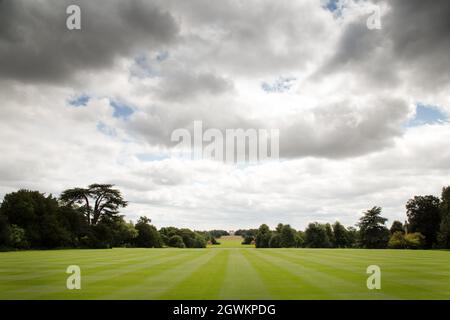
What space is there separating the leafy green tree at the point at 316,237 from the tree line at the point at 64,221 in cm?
5065

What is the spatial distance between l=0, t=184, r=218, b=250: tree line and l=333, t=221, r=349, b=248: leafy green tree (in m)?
62.8

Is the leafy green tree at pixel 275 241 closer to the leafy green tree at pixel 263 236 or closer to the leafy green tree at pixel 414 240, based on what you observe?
the leafy green tree at pixel 263 236

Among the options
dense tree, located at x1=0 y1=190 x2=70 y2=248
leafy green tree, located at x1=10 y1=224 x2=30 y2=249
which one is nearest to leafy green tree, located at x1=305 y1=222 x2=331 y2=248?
dense tree, located at x1=0 y1=190 x2=70 y2=248

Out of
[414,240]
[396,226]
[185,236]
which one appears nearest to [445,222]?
[414,240]

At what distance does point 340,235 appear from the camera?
127625 millimetres

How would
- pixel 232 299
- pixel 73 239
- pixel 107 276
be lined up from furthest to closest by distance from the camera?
pixel 73 239 < pixel 107 276 < pixel 232 299

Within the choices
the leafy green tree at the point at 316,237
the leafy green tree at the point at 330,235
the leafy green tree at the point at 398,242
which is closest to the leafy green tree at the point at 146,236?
the leafy green tree at the point at 316,237

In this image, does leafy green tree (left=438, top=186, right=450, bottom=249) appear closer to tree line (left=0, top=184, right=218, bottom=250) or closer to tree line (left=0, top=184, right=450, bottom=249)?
tree line (left=0, top=184, right=450, bottom=249)

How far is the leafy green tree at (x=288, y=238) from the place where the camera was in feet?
418

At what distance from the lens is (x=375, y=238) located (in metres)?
102
